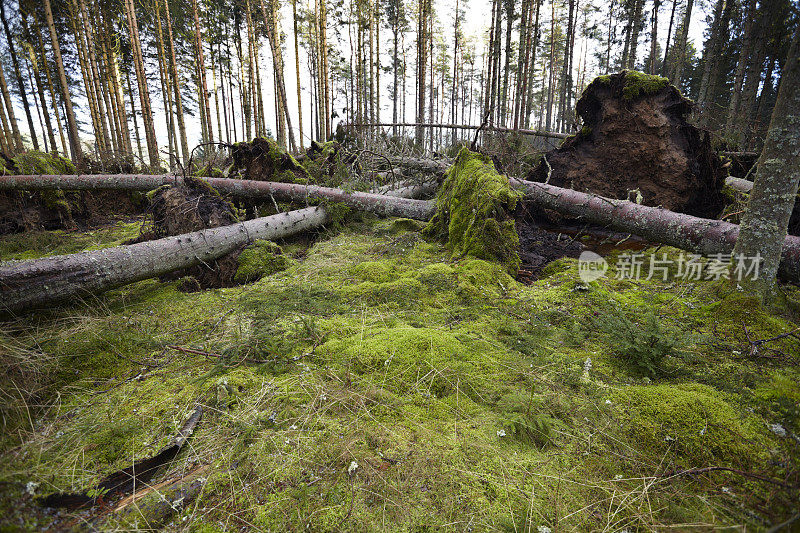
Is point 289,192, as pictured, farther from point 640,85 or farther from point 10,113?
point 10,113

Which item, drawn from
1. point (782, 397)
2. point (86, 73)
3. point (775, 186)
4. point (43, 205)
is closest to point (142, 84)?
point (86, 73)

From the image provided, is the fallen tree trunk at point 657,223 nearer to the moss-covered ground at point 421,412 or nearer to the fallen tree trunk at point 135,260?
the moss-covered ground at point 421,412

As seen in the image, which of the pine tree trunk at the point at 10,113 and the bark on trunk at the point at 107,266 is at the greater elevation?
the pine tree trunk at the point at 10,113

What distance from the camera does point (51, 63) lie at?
1596 centimetres

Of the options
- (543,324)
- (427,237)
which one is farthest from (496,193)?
(543,324)

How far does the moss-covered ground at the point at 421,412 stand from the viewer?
137 cm

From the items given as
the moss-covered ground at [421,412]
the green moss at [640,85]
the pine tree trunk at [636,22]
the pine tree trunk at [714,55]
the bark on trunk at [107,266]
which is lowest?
the moss-covered ground at [421,412]

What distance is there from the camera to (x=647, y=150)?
18.6ft

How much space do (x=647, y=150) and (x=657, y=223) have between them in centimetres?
229

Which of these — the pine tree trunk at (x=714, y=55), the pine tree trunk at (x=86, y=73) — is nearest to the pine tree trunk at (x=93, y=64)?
the pine tree trunk at (x=86, y=73)

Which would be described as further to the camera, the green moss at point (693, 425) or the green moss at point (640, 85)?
the green moss at point (640, 85)

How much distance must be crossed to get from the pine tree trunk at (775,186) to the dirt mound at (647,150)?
2.23m

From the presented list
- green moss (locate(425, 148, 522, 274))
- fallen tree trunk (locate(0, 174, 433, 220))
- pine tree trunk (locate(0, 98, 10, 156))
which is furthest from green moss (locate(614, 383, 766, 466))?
pine tree trunk (locate(0, 98, 10, 156))

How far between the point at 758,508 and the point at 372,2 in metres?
27.2
